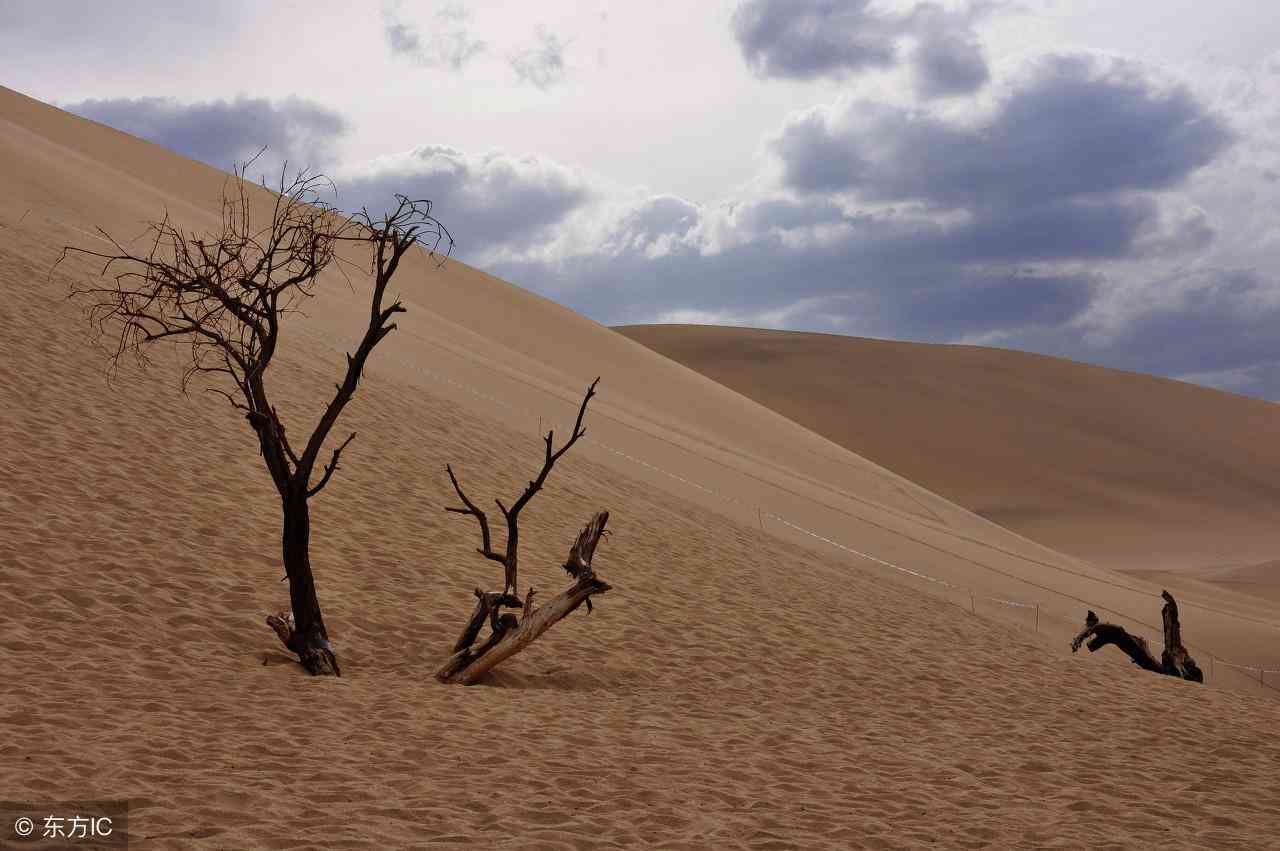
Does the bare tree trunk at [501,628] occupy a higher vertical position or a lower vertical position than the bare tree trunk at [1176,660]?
lower

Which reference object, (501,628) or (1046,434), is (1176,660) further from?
(1046,434)

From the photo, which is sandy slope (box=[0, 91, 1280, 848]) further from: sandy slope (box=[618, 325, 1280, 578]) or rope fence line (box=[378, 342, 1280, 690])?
sandy slope (box=[618, 325, 1280, 578])

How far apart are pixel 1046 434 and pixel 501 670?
62809 mm

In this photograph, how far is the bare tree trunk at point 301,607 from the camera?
31.7ft

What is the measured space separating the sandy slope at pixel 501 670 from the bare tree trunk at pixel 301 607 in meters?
0.30

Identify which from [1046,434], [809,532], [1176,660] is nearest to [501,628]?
[1176,660]

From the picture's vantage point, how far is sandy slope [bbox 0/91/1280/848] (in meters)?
6.96

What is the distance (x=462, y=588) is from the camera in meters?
13.2

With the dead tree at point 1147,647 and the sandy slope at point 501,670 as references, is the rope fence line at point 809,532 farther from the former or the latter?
the dead tree at point 1147,647

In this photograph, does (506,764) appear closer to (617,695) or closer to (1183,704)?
(617,695)

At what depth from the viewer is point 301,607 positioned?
967 centimetres

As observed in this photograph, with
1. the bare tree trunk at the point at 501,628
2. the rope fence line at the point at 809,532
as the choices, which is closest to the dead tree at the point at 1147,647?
the rope fence line at the point at 809,532

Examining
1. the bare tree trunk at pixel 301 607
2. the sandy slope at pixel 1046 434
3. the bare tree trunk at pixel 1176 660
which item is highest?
the sandy slope at pixel 1046 434

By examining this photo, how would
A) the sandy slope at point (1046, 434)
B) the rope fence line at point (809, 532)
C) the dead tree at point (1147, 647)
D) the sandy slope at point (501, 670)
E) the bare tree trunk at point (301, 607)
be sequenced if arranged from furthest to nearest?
the sandy slope at point (1046, 434) → the rope fence line at point (809, 532) → the dead tree at point (1147, 647) → the bare tree trunk at point (301, 607) → the sandy slope at point (501, 670)
